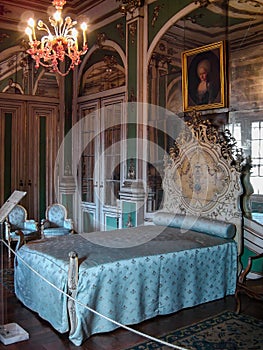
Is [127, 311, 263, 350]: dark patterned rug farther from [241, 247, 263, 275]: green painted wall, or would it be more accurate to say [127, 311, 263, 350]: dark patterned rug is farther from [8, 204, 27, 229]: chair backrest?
[8, 204, 27, 229]: chair backrest

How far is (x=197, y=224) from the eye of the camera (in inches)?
188

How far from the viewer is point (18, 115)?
7.38 m

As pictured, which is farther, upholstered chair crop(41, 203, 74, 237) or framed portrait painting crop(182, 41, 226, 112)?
upholstered chair crop(41, 203, 74, 237)

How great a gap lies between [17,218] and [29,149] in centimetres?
165

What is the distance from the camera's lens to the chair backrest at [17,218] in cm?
626

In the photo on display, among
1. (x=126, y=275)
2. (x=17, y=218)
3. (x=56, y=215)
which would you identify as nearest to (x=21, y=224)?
(x=17, y=218)

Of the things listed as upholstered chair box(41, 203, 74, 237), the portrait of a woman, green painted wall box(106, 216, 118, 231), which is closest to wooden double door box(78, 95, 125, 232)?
green painted wall box(106, 216, 118, 231)

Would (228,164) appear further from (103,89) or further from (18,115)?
(18,115)

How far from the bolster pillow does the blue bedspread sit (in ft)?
0.29

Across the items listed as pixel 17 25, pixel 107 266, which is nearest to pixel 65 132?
pixel 17 25

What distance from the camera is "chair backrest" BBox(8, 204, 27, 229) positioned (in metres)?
6.26

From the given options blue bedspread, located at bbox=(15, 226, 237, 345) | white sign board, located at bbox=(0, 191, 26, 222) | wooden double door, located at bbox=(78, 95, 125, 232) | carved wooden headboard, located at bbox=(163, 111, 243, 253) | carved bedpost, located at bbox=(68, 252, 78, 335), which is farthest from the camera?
wooden double door, located at bbox=(78, 95, 125, 232)

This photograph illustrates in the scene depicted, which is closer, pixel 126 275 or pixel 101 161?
pixel 126 275

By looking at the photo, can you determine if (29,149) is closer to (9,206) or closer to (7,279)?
(7,279)
